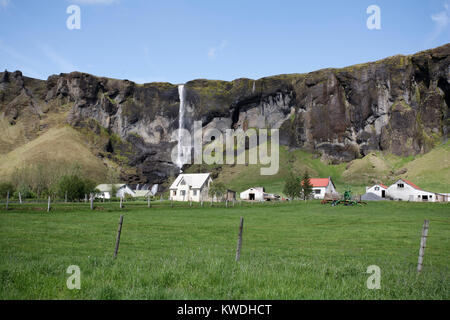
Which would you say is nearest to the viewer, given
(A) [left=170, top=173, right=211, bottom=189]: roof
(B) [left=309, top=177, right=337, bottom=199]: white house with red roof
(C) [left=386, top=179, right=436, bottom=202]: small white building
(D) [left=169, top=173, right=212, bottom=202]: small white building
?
(C) [left=386, top=179, right=436, bottom=202]: small white building

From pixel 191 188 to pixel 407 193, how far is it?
212 ft

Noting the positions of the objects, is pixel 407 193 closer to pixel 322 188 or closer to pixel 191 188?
pixel 322 188

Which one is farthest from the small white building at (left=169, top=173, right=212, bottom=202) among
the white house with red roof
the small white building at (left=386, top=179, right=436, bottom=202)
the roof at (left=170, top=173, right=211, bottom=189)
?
the small white building at (left=386, top=179, right=436, bottom=202)

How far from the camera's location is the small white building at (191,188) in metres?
109

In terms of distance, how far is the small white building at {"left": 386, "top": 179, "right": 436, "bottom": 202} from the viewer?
101m

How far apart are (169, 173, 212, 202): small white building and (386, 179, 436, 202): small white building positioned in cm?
5530

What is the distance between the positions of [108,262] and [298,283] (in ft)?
19.4

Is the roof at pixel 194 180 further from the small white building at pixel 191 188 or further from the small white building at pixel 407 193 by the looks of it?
the small white building at pixel 407 193

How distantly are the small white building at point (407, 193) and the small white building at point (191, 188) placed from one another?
55.3 m

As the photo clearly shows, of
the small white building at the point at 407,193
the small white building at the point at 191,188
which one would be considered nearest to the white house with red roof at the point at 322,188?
the small white building at the point at 407,193

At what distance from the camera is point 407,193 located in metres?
102

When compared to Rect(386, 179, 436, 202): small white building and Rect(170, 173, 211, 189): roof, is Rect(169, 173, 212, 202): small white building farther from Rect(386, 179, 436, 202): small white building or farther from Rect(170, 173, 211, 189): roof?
Rect(386, 179, 436, 202): small white building

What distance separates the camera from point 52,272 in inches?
364
